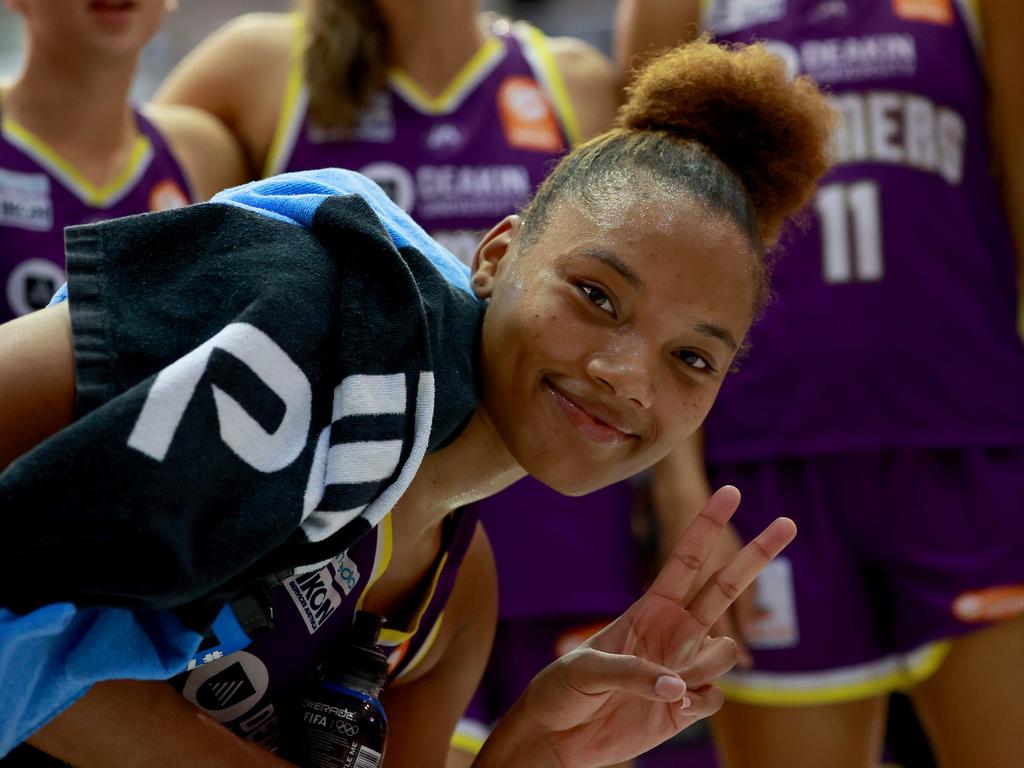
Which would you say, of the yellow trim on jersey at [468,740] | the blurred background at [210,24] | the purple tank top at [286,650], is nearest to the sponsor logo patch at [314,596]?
the purple tank top at [286,650]

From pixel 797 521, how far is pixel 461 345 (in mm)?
1025

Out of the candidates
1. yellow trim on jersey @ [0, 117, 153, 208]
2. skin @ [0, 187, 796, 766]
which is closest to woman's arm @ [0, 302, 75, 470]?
skin @ [0, 187, 796, 766]

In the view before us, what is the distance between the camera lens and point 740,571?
1472 millimetres

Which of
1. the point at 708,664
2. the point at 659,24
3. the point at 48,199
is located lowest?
the point at 708,664

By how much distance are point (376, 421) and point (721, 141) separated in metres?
0.54

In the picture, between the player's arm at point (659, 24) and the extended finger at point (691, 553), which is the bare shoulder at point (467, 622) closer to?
the extended finger at point (691, 553)

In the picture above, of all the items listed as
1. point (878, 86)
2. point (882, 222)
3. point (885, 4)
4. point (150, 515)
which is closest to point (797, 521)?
point (882, 222)

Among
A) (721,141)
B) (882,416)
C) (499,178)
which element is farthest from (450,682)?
(499,178)

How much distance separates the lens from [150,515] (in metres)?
1.07

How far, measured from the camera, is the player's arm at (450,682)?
158 centimetres

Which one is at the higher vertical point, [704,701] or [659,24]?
[659,24]

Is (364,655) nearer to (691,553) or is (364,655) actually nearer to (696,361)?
(691,553)

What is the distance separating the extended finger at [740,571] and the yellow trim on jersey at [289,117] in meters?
1.21

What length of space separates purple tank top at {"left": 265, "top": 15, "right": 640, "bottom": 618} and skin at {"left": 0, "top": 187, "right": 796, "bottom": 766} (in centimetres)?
75
